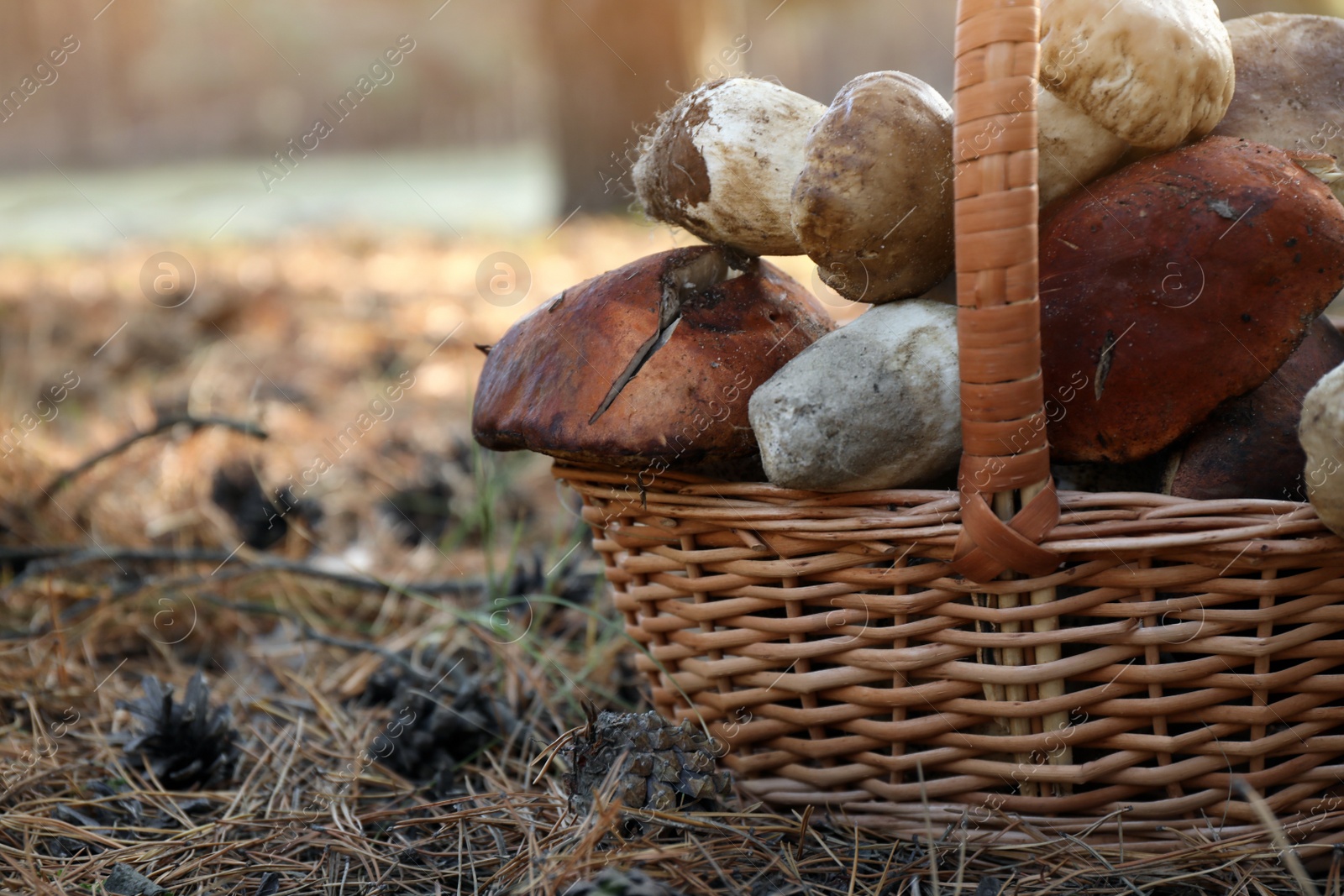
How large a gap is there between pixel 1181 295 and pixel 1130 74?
7.6 inches

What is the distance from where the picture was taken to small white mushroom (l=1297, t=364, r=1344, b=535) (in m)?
0.64

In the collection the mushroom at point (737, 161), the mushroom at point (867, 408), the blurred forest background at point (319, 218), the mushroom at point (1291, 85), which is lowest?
the blurred forest background at point (319, 218)

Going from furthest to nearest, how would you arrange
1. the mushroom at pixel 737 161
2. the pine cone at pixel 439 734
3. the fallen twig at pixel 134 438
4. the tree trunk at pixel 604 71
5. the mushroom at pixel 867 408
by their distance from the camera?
the tree trunk at pixel 604 71 → the fallen twig at pixel 134 438 → the pine cone at pixel 439 734 → the mushroom at pixel 737 161 → the mushroom at pixel 867 408

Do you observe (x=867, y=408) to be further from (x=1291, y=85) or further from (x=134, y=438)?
(x=134, y=438)

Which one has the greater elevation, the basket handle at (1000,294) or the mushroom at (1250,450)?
the basket handle at (1000,294)

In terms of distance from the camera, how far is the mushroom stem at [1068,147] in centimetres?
84

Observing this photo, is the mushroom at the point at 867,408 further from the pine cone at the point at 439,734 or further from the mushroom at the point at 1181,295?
the pine cone at the point at 439,734

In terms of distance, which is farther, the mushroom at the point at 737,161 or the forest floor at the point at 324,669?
the mushroom at the point at 737,161

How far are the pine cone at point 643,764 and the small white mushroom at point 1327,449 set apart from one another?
515 millimetres

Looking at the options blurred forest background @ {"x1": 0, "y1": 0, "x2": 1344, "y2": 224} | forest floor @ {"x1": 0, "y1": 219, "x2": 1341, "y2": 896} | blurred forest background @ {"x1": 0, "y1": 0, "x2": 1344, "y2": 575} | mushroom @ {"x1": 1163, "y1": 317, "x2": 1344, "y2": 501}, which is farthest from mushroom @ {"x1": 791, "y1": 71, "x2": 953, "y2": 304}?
blurred forest background @ {"x1": 0, "y1": 0, "x2": 1344, "y2": 224}

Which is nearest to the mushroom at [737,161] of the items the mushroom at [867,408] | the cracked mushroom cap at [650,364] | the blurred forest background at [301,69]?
the cracked mushroom cap at [650,364]

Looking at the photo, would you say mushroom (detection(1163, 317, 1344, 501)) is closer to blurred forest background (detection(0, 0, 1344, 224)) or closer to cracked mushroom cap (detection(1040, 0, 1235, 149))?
cracked mushroom cap (detection(1040, 0, 1235, 149))

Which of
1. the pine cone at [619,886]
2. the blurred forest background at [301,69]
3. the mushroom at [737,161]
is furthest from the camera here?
the blurred forest background at [301,69]

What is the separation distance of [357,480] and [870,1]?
6.90 metres
